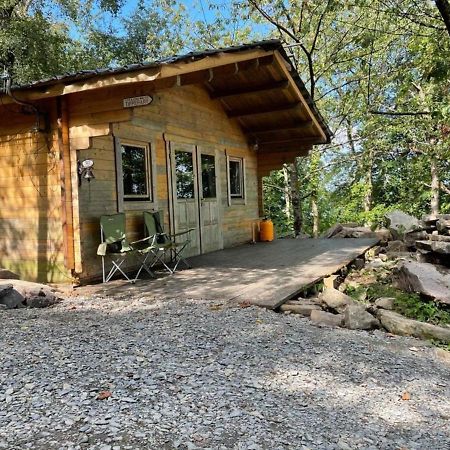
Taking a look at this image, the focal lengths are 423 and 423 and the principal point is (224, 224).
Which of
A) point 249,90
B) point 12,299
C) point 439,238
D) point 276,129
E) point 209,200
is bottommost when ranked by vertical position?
point 12,299

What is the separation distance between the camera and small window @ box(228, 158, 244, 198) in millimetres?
9125

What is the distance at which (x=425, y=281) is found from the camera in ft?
15.9

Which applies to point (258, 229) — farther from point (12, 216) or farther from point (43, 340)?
point (43, 340)

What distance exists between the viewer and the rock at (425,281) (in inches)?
180

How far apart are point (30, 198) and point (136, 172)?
1517 millimetres

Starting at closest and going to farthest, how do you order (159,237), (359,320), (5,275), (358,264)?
(359,320), (5,275), (159,237), (358,264)

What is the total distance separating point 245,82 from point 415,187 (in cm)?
1153

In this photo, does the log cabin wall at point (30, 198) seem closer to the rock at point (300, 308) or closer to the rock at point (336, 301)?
the rock at point (300, 308)

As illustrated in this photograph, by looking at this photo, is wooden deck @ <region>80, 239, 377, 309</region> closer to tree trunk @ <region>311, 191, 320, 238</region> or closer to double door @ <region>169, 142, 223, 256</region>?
double door @ <region>169, 142, 223, 256</region>

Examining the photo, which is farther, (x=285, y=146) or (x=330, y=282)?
(x=285, y=146)

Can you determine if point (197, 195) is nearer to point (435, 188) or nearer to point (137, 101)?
point (137, 101)

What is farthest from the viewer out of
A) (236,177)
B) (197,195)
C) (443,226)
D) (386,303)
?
(236,177)

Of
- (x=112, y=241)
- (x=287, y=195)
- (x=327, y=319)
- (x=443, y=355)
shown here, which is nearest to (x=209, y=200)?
(x=112, y=241)

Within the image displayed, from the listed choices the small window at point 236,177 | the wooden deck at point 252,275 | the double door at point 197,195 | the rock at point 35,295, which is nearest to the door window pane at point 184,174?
the double door at point 197,195
